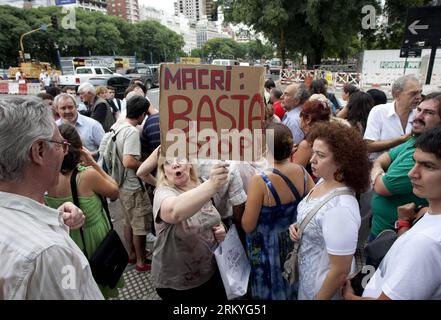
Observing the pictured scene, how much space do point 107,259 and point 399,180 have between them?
2085 mm

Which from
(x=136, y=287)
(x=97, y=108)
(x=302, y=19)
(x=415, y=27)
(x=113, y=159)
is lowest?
(x=136, y=287)

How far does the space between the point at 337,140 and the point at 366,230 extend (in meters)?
1.73

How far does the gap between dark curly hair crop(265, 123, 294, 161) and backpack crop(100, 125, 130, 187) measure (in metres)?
1.75

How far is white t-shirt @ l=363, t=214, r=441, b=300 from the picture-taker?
113 cm

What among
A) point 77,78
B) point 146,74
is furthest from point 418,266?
point 146,74

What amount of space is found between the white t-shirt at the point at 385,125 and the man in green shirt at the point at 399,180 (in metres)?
0.87

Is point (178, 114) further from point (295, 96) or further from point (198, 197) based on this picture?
point (295, 96)

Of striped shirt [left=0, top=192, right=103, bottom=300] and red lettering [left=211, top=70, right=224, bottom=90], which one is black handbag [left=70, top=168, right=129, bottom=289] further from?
red lettering [left=211, top=70, right=224, bottom=90]

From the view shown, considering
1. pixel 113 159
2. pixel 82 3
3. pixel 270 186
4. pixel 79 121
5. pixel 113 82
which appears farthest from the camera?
pixel 82 3

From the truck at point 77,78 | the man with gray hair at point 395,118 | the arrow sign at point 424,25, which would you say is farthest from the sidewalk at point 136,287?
the truck at point 77,78

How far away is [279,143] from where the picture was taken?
1967mm

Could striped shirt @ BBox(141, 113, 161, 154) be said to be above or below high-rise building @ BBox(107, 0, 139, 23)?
below

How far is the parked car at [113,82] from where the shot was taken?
17.6 metres

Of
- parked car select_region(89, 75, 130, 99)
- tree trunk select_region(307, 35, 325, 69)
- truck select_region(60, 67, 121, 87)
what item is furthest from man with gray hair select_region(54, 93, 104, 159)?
tree trunk select_region(307, 35, 325, 69)
